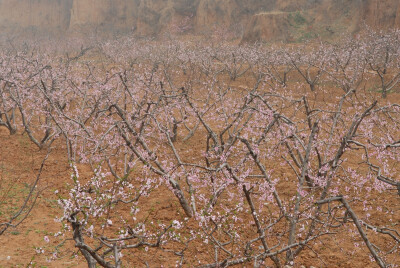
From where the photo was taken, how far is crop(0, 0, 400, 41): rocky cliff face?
3378 cm

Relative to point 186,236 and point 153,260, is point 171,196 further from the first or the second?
point 153,260

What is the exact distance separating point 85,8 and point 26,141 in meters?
54.2

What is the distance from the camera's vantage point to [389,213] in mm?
6738

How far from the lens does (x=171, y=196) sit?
7.46m

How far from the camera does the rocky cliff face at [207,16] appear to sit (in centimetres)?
3378

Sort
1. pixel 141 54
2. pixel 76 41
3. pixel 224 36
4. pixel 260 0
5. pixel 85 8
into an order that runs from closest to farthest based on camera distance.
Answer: pixel 141 54, pixel 224 36, pixel 260 0, pixel 76 41, pixel 85 8

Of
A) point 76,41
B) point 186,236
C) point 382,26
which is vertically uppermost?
point 382,26

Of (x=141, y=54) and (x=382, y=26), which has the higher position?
(x=382, y=26)

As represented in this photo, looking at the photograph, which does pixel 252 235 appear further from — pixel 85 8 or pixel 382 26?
pixel 85 8

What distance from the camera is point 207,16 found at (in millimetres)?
47625

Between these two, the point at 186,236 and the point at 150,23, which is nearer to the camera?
the point at 186,236

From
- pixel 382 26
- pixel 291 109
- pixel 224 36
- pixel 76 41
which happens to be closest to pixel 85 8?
pixel 76 41

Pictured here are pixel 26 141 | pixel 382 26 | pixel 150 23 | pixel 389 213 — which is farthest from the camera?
pixel 150 23

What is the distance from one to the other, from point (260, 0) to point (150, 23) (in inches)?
737
